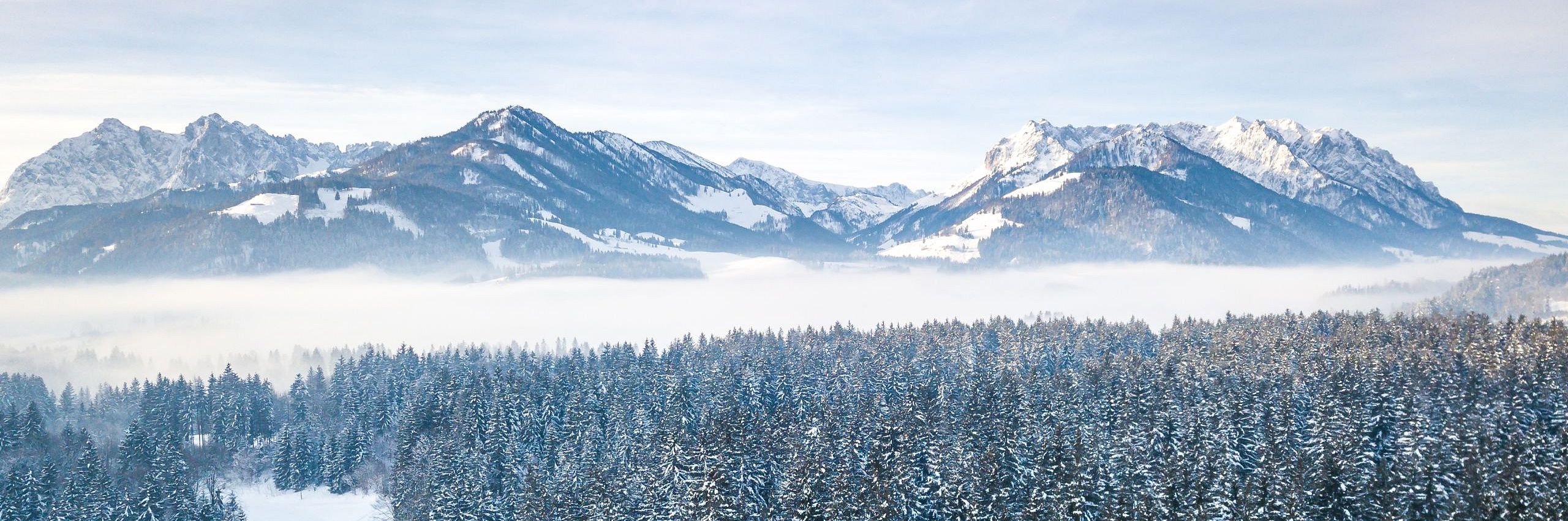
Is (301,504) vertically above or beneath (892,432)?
beneath

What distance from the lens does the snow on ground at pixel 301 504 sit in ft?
423

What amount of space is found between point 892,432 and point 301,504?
8454cm

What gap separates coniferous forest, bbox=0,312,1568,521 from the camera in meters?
82.1

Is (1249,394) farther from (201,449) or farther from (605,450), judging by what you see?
(201,449)

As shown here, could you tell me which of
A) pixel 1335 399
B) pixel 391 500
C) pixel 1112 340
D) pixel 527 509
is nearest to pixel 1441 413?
pixel 1335 399

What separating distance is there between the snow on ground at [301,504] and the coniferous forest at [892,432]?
Result: 8.58ft

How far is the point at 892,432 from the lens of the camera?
327 feet

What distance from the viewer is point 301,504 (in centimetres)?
13488

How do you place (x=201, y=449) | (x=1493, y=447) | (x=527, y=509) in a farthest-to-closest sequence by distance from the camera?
(x=201, y=449) < (x=527, y=509) < (x=1493, y=447)

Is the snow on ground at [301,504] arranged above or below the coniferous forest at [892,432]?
below

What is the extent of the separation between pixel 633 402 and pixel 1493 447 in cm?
9430

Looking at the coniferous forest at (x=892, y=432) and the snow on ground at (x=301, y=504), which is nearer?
the coniferous forest at (x=892, y=432)

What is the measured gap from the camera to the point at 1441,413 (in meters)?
99.6

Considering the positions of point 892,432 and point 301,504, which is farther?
point 301,504
